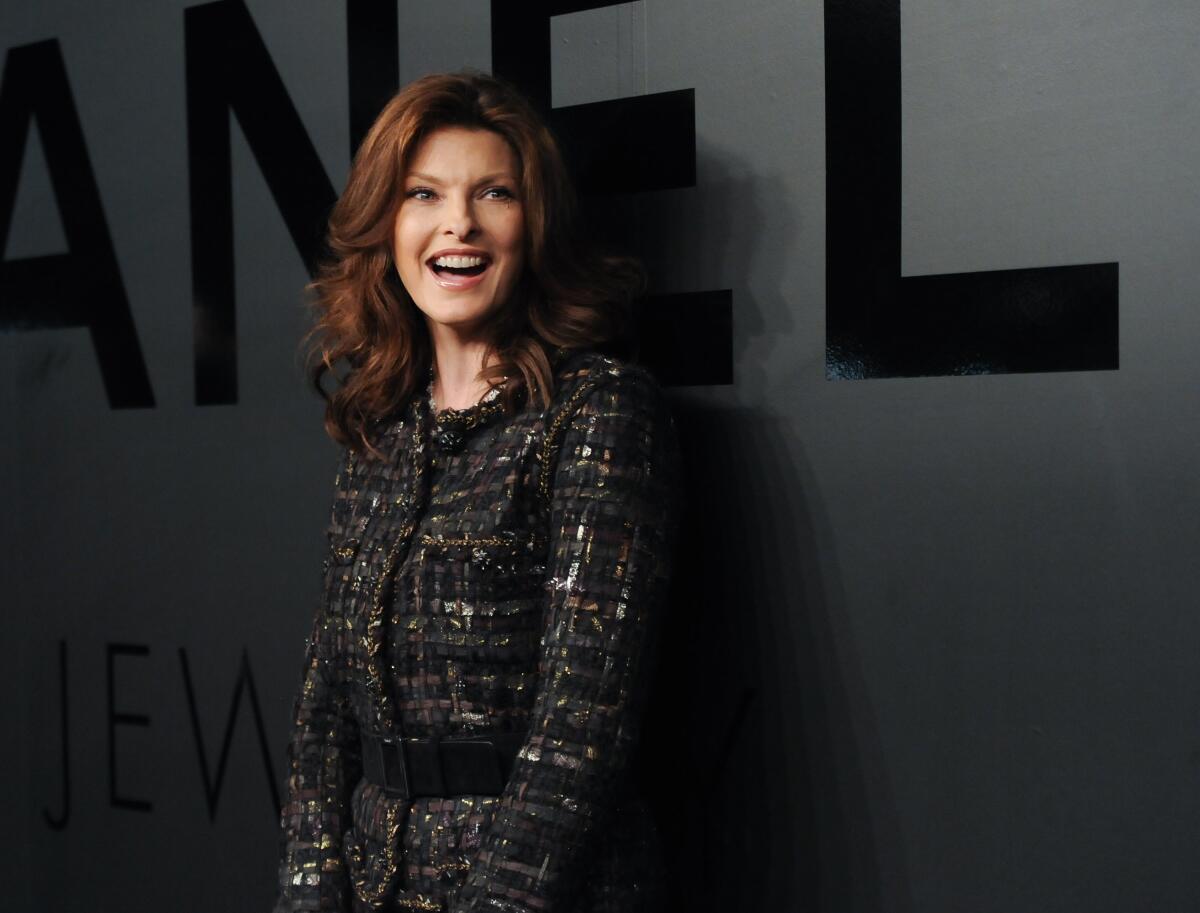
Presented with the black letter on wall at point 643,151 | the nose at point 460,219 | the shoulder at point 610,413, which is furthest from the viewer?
the black letter on wall at point 643,151

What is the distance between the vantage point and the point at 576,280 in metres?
1.68

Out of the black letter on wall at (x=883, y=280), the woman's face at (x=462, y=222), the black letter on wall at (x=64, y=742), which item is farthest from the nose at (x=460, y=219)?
the black letter on wall at (x=64, y=742)

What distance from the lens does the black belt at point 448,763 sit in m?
1.50

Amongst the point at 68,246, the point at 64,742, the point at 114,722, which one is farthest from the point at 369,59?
the point at 64,742

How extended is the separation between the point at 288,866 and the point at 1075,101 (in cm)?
129

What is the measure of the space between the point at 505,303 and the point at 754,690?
1.91 feet

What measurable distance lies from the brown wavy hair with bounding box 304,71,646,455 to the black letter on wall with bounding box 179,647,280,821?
63 cm

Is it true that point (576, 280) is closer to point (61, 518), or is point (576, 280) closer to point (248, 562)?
point (248, 562)

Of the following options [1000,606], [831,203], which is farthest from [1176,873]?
[831,203]

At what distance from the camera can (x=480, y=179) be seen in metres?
1.64

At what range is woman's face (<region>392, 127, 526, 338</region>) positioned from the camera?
1.63 meters

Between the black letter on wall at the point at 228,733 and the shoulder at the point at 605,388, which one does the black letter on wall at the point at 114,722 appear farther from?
the shoulder at the point at 605,388

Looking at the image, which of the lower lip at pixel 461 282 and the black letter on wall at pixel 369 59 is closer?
the lower lip at pixel 461 282

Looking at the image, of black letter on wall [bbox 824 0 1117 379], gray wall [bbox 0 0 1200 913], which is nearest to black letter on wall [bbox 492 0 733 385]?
gray wall [bbox 0 0 1200 913]
